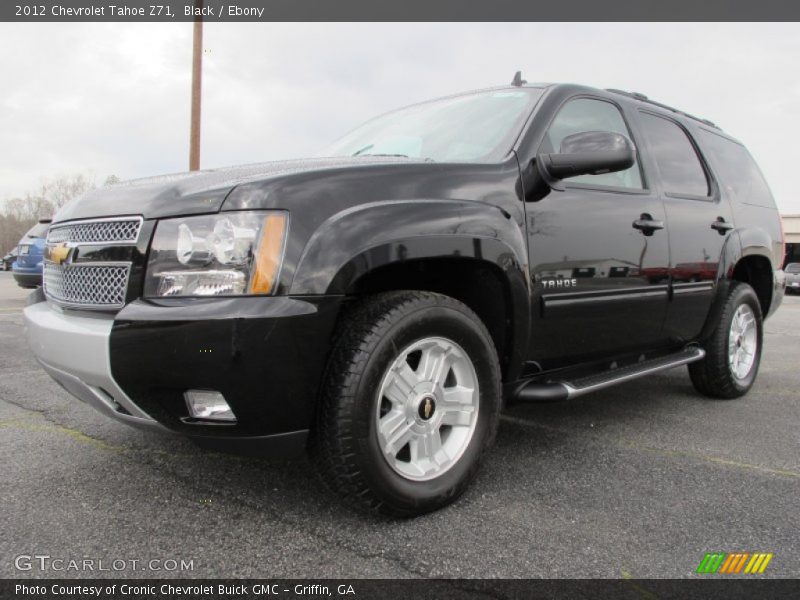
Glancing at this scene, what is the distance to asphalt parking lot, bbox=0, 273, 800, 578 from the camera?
1.93m

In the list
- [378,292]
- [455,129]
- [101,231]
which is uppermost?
[455,129]

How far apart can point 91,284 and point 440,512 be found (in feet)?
4.91

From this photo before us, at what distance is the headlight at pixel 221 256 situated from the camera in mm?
1948

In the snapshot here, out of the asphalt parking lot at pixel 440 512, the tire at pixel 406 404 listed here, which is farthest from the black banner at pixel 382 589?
the tire at pixel 406 404

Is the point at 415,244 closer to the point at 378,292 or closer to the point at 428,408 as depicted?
the point at 378,292

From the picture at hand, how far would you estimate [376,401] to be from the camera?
2096 mm

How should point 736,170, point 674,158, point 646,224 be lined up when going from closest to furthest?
point 646,224, point 674,158, point 736,170

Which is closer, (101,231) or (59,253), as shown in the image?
(101,231)

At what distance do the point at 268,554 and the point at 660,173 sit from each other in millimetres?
2906

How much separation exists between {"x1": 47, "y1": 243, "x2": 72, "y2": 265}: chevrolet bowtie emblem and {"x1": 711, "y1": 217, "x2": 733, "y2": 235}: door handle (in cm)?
348

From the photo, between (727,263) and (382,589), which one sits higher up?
(727,263)

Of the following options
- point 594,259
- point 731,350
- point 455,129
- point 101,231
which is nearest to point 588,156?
point 594,259

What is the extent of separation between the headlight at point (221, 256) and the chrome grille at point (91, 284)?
0.56 feet

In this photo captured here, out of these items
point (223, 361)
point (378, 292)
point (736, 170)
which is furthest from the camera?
point (736, 170)
